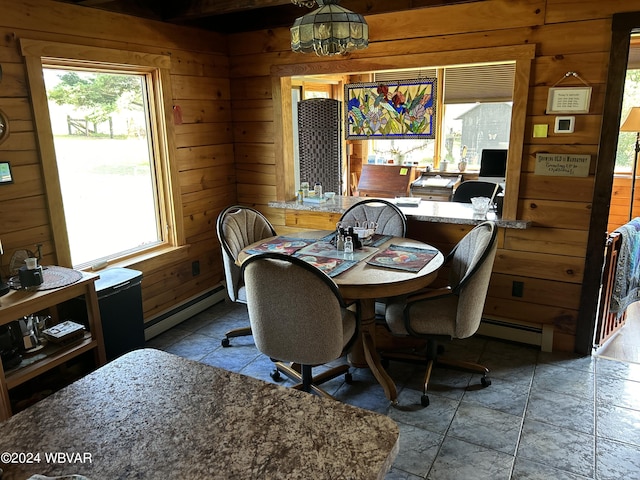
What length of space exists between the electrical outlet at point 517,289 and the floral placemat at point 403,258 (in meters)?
0.78

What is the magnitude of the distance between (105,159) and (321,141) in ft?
5.76

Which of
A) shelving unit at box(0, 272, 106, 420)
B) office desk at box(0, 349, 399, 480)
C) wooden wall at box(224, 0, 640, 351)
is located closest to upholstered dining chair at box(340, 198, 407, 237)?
wooden wall at box(224, 0, 640, 351)

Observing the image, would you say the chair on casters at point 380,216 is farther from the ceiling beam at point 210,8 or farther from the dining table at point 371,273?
the ceiling beam at point 210,8

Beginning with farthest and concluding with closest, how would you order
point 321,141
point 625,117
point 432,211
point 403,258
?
point 625,117 → point 321,141 → point 432,211 → point 403,258

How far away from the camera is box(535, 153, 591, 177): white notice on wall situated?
280 centimetres

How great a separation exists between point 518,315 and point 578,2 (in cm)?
197

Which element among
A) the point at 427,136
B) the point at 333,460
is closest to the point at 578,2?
the point at 427,136

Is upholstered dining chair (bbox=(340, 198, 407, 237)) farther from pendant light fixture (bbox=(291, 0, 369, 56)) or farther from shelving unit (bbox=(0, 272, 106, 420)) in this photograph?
shelving unit (bbox=(0, 272, 106, 420))

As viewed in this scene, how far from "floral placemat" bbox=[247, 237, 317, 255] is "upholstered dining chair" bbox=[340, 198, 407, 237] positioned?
0.45 metres

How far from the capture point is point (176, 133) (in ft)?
11.5

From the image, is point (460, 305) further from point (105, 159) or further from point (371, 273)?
point (105, 159)

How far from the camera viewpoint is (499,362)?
296 centimetres

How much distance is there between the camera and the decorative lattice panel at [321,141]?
3990mm

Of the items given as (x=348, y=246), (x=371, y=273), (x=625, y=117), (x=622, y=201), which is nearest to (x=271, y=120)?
(x=348, y=246)
